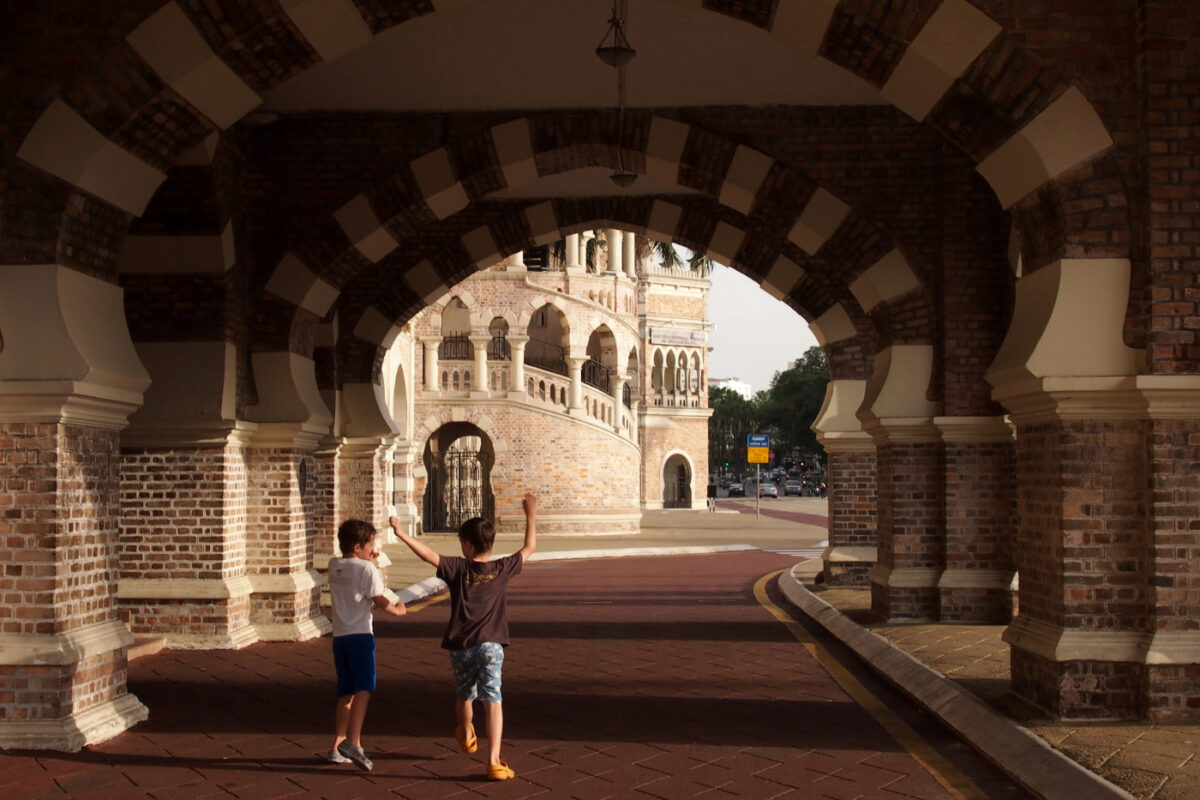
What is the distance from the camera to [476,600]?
21.6ft

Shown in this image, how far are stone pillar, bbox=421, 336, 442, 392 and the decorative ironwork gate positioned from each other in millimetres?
2311

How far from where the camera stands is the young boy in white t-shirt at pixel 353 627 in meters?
6.74

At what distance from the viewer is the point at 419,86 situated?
473 inches

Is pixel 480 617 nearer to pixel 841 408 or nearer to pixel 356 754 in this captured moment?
pixel 356 754

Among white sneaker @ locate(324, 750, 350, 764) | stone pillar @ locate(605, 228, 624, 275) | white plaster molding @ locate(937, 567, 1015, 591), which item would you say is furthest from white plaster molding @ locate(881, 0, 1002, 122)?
stone pillar @ locate(605, 228, 624, 275)

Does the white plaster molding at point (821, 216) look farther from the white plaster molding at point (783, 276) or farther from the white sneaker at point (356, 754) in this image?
the white sneaker at point (356, 754)

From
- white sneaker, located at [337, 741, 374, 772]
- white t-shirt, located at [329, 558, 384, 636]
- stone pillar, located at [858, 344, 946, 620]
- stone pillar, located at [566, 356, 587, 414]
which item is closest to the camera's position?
white sneaker, located at [337, 741, 374, 772]

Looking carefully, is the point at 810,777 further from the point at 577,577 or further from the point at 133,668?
the point at 577,577

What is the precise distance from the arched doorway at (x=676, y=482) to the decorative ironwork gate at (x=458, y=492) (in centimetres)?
2816

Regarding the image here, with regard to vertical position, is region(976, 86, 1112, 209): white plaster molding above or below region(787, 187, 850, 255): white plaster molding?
below

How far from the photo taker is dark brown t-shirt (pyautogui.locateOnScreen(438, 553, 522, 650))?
21.5 ft

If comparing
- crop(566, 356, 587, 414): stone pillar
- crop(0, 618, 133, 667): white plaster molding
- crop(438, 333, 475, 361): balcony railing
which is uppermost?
crop(438, 333, 475, 361): balcony railing

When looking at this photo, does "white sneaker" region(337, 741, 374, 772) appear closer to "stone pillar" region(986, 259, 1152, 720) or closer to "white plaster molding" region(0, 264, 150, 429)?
"white plaster molding" region(0, 264, 150, 429)

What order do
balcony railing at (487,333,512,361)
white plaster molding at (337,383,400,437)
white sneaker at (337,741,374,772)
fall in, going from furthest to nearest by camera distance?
balcony railing at (487,333,512,361)
white plaster molding at (337,383,400,437)
white sneaker at (337,741,374,772)
